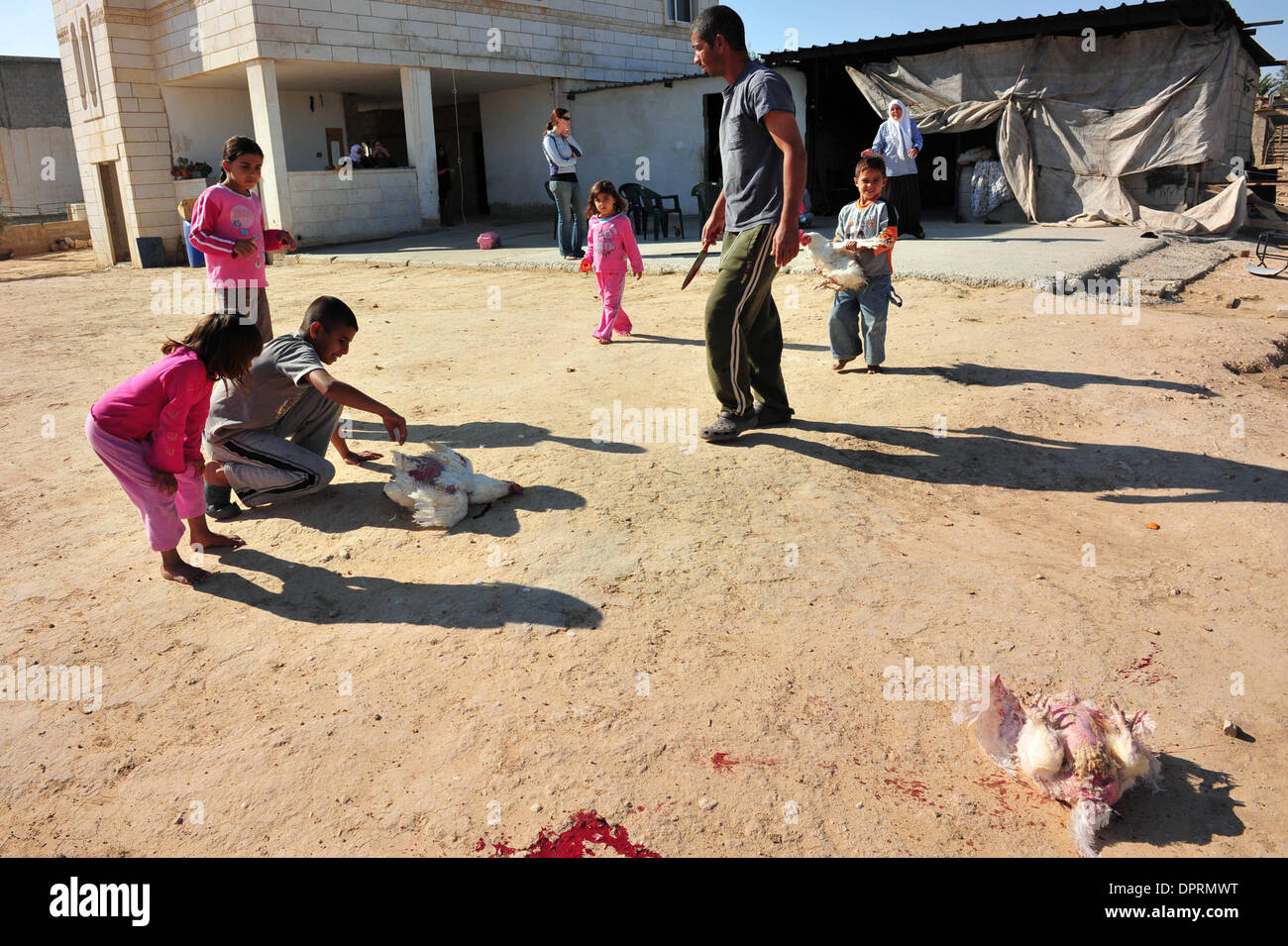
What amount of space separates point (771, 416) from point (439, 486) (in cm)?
189

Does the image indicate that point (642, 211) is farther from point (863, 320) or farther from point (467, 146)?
point (467, 146)

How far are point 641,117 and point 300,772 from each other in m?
17.6

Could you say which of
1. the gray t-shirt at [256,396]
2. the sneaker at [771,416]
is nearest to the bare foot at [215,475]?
the gray t-shirt at [256,396]

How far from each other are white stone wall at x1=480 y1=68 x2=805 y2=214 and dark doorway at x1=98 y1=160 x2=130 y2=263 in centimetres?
806

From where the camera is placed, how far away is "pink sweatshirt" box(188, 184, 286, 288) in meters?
4.61

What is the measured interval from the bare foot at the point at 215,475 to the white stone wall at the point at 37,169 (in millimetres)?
28660

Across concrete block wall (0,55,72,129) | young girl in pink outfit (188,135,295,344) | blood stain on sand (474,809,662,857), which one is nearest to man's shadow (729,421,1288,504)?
blood stain on sand (474,809,662,857)

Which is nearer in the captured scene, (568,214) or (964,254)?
(964,254)

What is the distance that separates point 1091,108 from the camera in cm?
1345

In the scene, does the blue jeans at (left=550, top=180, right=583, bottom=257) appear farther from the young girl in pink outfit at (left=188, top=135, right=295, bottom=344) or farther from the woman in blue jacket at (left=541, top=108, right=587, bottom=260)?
the young girl in pink outfit at (left=188, top=135, right=295, bottom=344)

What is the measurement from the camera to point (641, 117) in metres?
17.9

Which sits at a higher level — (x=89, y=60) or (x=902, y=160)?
(x=89, y=60)

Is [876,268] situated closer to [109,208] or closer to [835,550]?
[835,550]
